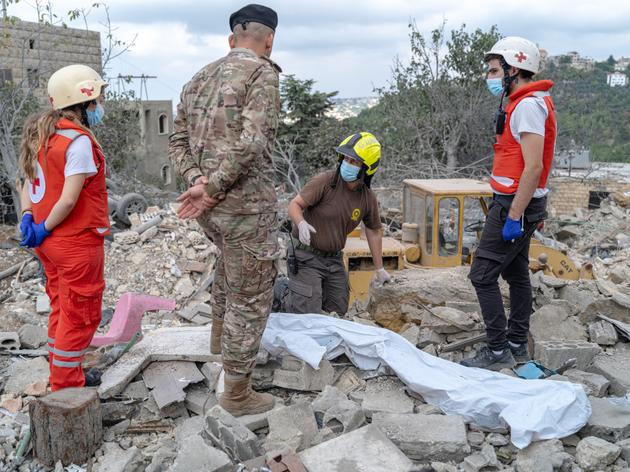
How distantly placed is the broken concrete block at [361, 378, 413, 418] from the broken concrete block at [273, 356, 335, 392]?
263 mm

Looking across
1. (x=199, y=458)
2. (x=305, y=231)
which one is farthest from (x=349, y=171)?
(x=199, y=458)

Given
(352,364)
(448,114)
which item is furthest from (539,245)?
(448,114)

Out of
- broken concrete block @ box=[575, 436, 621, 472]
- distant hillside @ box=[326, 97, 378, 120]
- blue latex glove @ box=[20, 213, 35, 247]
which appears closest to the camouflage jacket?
blue latex glove @ box=[20, 213, 35, 247]

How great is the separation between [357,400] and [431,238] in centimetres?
410

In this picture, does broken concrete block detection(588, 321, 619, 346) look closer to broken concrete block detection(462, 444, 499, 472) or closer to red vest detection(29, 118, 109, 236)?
broken concrete block detection(462, 444, 499, 472)

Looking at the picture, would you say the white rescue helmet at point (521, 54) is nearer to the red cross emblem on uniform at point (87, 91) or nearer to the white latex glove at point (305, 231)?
the white latex glove at point (305, 231)

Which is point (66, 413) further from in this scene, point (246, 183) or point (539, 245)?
point (539, 245)

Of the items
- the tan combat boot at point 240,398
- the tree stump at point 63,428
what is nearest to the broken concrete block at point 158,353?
the tree stump at point 63,428

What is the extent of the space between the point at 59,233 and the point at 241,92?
1300 mm

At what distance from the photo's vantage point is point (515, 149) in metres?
3.65

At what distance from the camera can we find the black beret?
2.99 meters

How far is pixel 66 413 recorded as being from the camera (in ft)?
9.84

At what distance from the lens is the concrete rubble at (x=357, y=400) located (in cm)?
292

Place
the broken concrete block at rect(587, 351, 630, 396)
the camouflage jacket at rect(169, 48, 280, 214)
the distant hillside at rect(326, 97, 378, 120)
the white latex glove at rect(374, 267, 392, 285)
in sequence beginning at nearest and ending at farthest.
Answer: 1. the camouflage jacket at rect(169, 48, 280, 214)
2. the broken concrete block at rect(587, 351, 630, 396)
3. the white latex glove at rect(374, 267, 392, 285)
4. the distant hillside at rect(326, 97, 378, 120)
